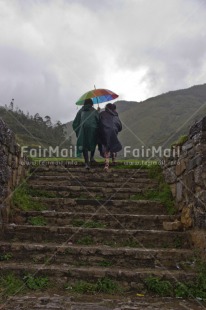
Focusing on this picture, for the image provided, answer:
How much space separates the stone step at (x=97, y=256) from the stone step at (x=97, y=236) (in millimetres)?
352

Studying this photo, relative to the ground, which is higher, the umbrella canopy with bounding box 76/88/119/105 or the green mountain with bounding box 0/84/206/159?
the green mountain with bounding box 0/84/206/159

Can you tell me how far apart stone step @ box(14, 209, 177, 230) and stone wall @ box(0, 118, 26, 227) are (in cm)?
38

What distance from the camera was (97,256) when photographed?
208 inches

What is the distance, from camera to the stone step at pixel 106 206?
6.91 m

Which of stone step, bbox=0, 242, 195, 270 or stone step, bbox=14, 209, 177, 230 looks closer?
stone step, bbox=0, 242, 195, 270

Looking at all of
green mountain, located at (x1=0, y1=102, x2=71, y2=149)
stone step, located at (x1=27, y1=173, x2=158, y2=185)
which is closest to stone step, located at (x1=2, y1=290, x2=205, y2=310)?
stone step, located at (x1=27, y1=173, x2=158, y2=185)

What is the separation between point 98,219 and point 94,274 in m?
1.73

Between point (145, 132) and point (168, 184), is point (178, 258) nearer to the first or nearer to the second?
point (168, 184)

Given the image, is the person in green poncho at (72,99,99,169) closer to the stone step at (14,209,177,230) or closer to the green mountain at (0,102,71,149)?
the stone step at (14,209,177,230)

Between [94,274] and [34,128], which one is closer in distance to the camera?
[94,274]

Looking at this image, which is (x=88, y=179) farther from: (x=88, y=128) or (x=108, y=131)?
(x=108, y=131)

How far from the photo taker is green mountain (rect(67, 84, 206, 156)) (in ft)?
188

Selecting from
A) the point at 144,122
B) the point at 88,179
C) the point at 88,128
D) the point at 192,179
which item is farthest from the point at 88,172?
the point at 144,122

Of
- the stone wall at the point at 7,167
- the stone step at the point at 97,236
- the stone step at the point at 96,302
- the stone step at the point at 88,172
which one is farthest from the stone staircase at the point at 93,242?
the stone step at the point at 88,172
